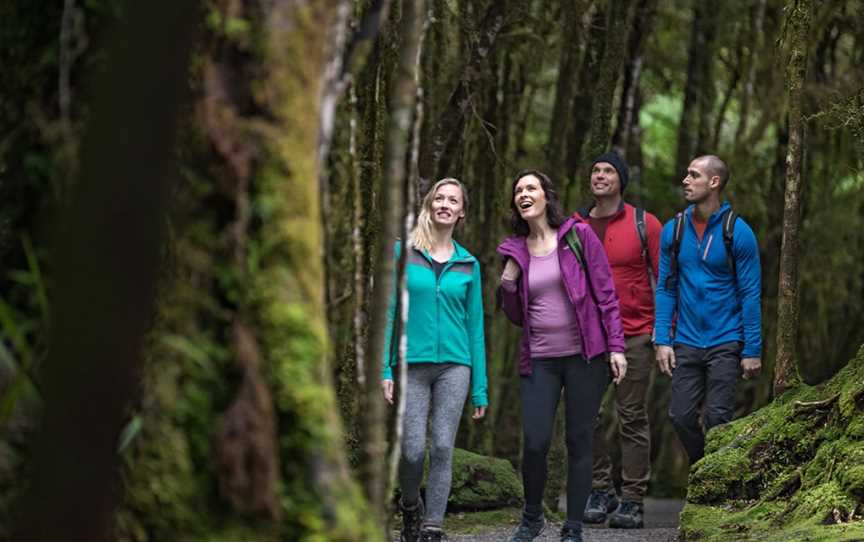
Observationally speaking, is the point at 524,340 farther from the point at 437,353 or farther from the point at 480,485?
the point at 480,485

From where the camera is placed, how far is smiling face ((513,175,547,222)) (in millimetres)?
8141

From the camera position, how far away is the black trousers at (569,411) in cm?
794

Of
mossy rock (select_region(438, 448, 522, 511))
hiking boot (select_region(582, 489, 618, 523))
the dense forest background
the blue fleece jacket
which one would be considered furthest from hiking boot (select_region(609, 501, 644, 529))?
the dense forest background

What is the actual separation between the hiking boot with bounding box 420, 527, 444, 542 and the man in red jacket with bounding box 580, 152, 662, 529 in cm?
263

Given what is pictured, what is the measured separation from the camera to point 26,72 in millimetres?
3855

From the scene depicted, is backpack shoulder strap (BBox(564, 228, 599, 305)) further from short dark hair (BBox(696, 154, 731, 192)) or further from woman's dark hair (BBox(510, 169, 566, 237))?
short dark hair (BBox(696, 154, 731, 192))

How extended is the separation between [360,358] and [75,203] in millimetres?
1427

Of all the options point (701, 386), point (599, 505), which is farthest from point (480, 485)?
point (701, 386)

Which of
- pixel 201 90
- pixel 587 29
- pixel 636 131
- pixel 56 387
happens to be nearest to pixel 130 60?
pixel 201 90

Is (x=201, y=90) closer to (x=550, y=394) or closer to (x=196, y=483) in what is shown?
(x=196, y=483)

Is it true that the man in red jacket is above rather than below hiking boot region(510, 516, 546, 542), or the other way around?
above

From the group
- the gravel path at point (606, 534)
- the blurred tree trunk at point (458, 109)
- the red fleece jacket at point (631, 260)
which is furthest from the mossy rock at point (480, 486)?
the blurred tree trunk at point (458, 109)

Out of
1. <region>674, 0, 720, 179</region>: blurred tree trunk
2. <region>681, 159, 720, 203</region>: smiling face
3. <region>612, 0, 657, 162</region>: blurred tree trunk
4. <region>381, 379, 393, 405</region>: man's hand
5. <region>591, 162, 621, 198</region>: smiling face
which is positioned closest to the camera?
<region>381, 379, 393, 405</region>: man's hand

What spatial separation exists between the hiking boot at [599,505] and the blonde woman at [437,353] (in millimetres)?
2603
